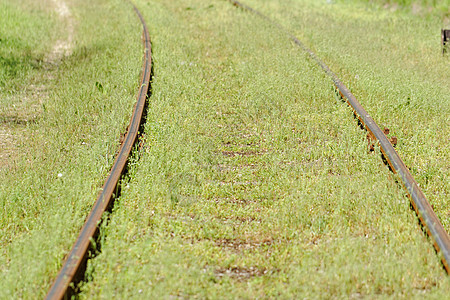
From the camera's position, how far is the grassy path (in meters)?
3.52

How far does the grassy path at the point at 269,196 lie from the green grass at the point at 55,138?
1.15 ft

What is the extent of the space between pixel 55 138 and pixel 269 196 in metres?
2.69

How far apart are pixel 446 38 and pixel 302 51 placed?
2855mm

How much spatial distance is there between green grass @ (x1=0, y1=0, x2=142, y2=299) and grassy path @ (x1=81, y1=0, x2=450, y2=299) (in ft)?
1.15

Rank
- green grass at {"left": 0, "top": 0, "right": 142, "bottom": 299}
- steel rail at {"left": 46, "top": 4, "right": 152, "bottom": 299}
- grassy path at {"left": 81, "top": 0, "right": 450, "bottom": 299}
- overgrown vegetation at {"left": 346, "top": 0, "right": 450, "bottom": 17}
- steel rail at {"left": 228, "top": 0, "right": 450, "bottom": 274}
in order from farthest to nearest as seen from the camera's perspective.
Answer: overgrown vegetation at {"left": 346, "top": 0, "right": 450, "bottom": 17} → green grass at {"left": 0, "top": 0, "right": 142, "bottom": 299} → steel rail at {"left": 228, "top": 0, "right": 450, "bottom": 274} → grassy path at {"left": 81, "top": 0, "right": 450, "bottom": 299} → steel rail at {"left": 46, "top": 4, "right": 152, "bottom": 299}

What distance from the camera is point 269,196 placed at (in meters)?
4.65

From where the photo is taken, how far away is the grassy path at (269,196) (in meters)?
3.52

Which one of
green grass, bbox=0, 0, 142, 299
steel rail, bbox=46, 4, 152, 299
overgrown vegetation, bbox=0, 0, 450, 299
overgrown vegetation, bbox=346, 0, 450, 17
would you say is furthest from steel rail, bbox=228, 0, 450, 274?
overgrown vegetation, bbox=346, 0, 450, 17

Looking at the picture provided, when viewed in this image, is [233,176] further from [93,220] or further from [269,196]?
[93,220]

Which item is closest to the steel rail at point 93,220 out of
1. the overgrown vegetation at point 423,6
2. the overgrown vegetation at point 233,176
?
the overgrown vegetation at point 233,176

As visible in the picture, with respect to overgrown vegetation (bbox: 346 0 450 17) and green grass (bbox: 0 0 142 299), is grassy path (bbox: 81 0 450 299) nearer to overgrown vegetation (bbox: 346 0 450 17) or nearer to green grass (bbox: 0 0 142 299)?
green grass (bbox: 0 0 142 299)

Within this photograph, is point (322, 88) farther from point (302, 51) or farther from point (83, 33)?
point (83, 33)

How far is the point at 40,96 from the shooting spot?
7883 millimetres

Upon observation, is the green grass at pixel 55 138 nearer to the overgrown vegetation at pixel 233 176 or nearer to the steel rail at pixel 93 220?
the overgrown vegetation at pixel 233 176
